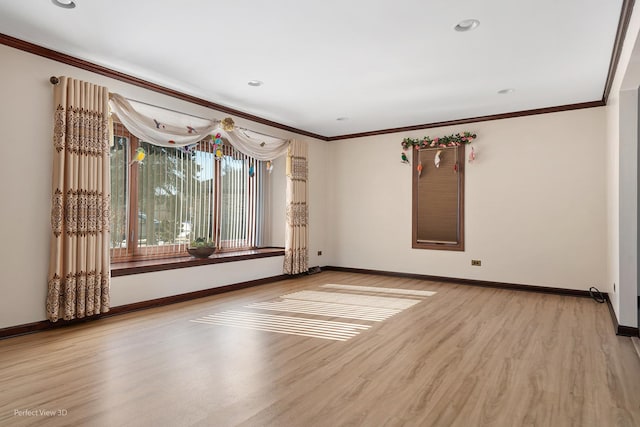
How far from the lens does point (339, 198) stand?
786 centimetres

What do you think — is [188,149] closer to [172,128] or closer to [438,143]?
[172,128]

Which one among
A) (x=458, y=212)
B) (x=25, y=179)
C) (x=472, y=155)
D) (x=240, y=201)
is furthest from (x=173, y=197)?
(x=472, y=155)

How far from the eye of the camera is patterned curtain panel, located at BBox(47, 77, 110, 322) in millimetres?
3773

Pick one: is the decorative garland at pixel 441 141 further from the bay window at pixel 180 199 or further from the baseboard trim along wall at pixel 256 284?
the bay window at pixel 180 199

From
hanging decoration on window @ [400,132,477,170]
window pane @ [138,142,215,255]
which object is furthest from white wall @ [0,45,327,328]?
hanging decoration on window @ [400,132,477,170]

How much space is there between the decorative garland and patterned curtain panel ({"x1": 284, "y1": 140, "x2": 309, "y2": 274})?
1893mm

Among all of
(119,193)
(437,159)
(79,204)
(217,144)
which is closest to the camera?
(79,204)

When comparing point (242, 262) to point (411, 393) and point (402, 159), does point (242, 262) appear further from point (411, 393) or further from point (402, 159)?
point (411, 393)

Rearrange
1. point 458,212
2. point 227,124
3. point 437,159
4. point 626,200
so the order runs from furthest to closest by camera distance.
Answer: point 437,159 < point 458,212 < point 227,124 < point 626,200

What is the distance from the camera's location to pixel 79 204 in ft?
12.8

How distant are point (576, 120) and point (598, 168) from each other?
0.75m

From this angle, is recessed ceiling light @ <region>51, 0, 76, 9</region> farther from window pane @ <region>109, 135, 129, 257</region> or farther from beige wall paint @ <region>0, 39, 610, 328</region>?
window pane @ <region>109, 135, 129, 257</region>

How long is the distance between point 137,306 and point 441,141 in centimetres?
519

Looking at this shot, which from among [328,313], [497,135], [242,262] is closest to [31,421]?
[328,313]
